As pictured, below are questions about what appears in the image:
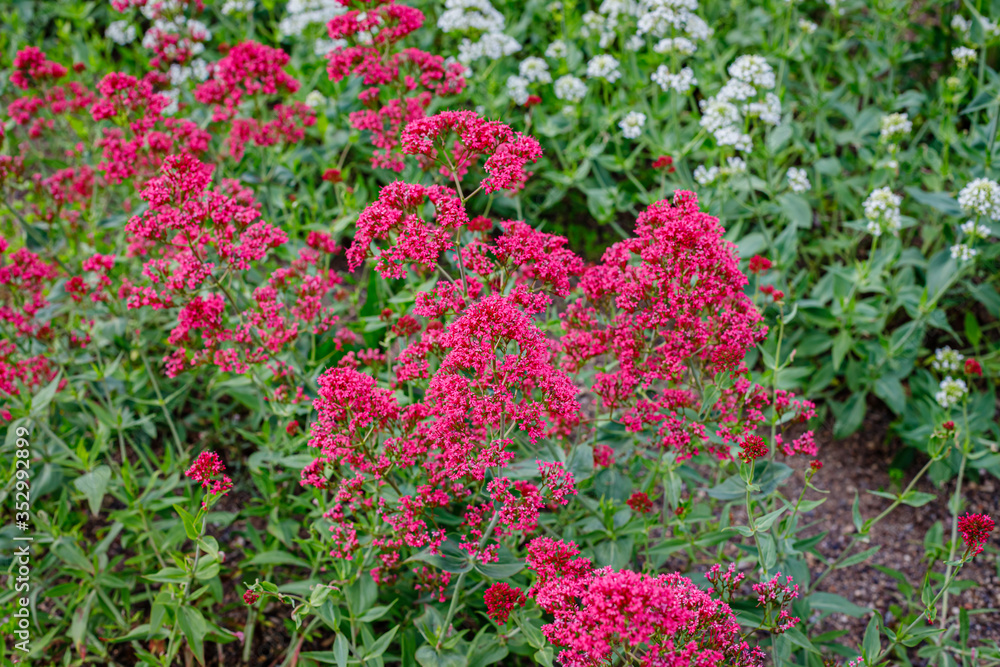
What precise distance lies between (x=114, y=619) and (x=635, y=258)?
3.56 m

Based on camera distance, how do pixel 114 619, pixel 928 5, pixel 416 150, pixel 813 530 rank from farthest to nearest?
1. pixel 928 5
2. pixel 813 530
3. pixel 114 619
4. pixel 416 150

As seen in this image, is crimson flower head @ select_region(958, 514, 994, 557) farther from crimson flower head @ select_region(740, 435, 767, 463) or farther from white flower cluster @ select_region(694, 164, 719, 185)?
white flower cluster @ select_region(694, 164, 719, 185)

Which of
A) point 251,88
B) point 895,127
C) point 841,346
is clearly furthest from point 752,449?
point 251,88

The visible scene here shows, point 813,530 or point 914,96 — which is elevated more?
point 914,96

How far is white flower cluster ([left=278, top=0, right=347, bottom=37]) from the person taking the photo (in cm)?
628

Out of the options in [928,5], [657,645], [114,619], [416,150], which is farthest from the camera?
[928,5]

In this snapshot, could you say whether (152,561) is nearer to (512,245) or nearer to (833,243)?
(512,245)

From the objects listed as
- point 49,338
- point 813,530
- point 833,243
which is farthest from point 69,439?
point 833,243

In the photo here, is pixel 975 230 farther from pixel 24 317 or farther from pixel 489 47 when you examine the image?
pixel 24 317

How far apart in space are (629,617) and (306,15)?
232 inches

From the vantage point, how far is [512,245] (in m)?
2.77

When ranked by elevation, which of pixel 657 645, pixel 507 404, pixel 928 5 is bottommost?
pixel 657 645

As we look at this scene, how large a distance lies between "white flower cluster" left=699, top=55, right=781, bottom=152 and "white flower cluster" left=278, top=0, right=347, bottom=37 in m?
3.38

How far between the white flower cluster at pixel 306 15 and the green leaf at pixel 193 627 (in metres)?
4.89
